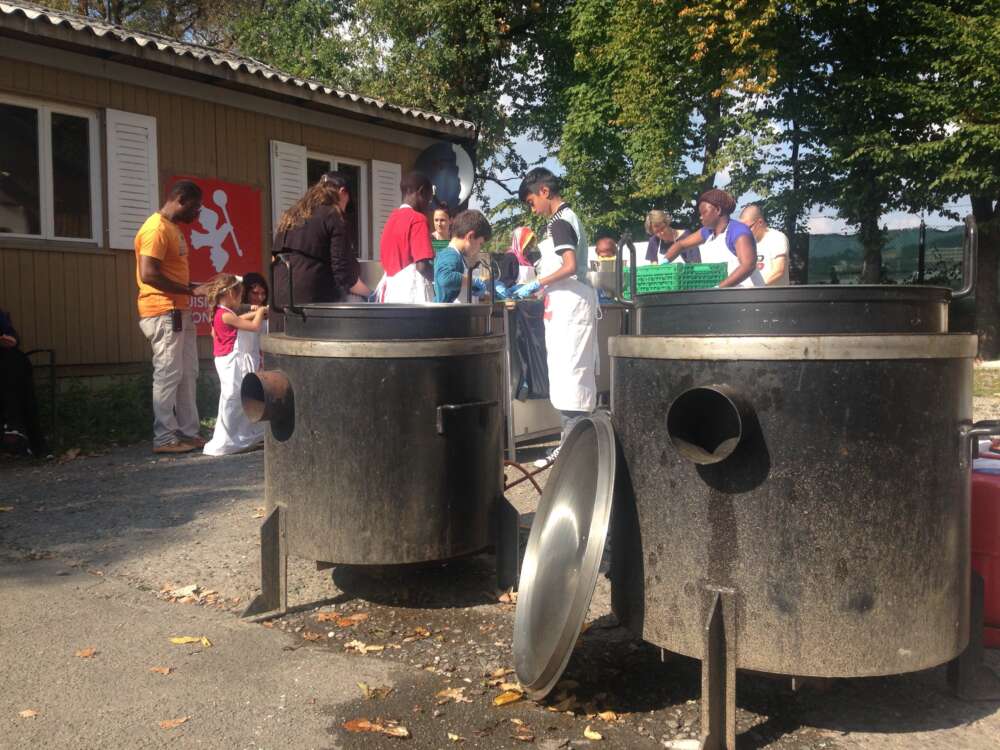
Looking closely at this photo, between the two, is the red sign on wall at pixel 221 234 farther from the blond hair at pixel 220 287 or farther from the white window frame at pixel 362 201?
the blond hair at pixel 220 287

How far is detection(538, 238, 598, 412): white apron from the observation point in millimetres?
6285

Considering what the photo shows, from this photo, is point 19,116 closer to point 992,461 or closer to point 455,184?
point 455,184

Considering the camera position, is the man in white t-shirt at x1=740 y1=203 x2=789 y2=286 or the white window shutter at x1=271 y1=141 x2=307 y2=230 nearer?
the man in white t-shirt at x1=740 y1=203 x2=789 y2=286

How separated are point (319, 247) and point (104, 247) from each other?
210 inches

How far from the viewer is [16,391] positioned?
7.61m

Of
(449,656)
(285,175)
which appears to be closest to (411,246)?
(449,656)

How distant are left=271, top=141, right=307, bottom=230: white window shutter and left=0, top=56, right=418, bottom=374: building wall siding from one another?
0.09 meters

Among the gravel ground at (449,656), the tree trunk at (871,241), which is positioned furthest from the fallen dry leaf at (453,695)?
the tree trunk at (871,241)

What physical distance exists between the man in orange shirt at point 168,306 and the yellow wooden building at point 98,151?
2175 millimetres

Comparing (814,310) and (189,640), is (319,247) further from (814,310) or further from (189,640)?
(814,310)

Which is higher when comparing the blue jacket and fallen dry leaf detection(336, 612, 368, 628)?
the blue jacket

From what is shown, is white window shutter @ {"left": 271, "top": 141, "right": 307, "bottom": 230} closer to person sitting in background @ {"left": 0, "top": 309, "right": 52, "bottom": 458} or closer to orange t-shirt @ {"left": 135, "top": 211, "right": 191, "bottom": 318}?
orange t-shirt @ {"left": 135, "top": 211, "right": 191, "bottom": 318}

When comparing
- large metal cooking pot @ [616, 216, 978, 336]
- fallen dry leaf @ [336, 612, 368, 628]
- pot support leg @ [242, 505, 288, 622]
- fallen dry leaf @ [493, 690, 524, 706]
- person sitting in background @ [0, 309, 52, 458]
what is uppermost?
large metal cooking pot @ [616, 216, 978, 336]

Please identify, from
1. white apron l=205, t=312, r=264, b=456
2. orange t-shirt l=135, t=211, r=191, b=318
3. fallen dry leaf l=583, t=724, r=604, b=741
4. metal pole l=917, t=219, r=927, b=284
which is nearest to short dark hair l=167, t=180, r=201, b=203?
orange t-shirt l=135, t=211, r=191, b=318
